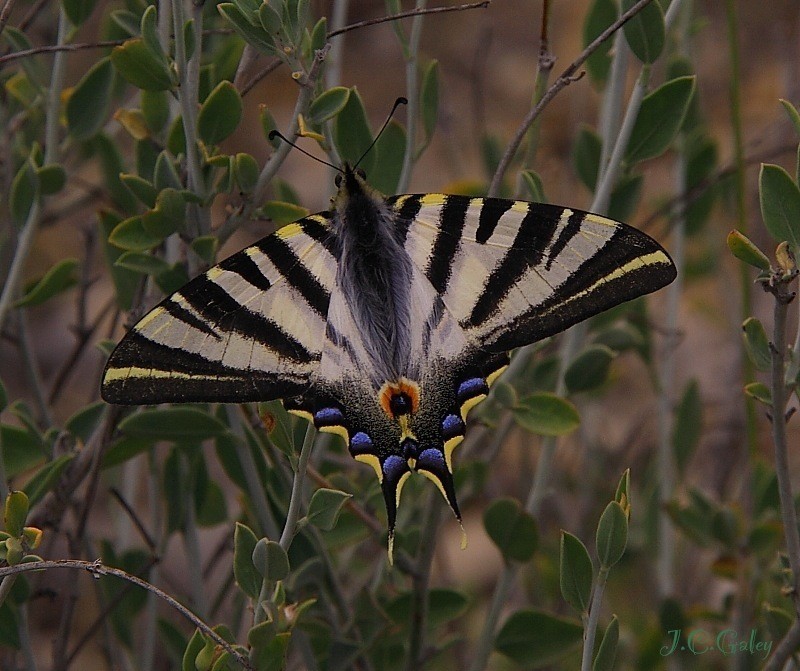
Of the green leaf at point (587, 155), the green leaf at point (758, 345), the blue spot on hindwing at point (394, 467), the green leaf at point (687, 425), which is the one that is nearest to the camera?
the green leaf at point (758, 345)

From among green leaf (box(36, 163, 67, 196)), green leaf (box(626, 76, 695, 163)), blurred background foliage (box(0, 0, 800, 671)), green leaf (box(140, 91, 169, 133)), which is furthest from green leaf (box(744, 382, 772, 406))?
green leaf (box(36, 163, 67, 196))

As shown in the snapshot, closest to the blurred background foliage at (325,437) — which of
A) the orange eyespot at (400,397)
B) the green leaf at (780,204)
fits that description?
the green leaf at (780,204)

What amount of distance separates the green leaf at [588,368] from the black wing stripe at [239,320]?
1.38ft

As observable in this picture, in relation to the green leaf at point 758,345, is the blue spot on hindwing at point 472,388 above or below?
below

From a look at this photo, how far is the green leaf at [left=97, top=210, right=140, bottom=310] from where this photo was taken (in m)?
1.45

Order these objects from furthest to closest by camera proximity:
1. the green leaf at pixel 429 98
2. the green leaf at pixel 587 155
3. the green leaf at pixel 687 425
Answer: the green leaf at pixel 687 425
the green leaf at pixel 587 155
the green leaf at pixel 429 98

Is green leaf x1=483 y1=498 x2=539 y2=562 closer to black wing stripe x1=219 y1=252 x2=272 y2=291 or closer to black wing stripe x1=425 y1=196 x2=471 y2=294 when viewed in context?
black wing stripe x1=425 y1=196 x2=471 y2=294

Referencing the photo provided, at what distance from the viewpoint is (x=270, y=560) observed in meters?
0.97

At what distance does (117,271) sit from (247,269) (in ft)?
1.16

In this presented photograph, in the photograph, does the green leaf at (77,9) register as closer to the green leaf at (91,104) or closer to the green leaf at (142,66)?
the green leaf at (91,104)

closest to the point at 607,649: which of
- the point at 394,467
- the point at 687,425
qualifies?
the point at 394,467

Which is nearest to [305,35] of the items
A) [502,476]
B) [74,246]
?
[502,476]

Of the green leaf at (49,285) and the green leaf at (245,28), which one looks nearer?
the green leaf at (245,28)

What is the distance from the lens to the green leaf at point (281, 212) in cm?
121
